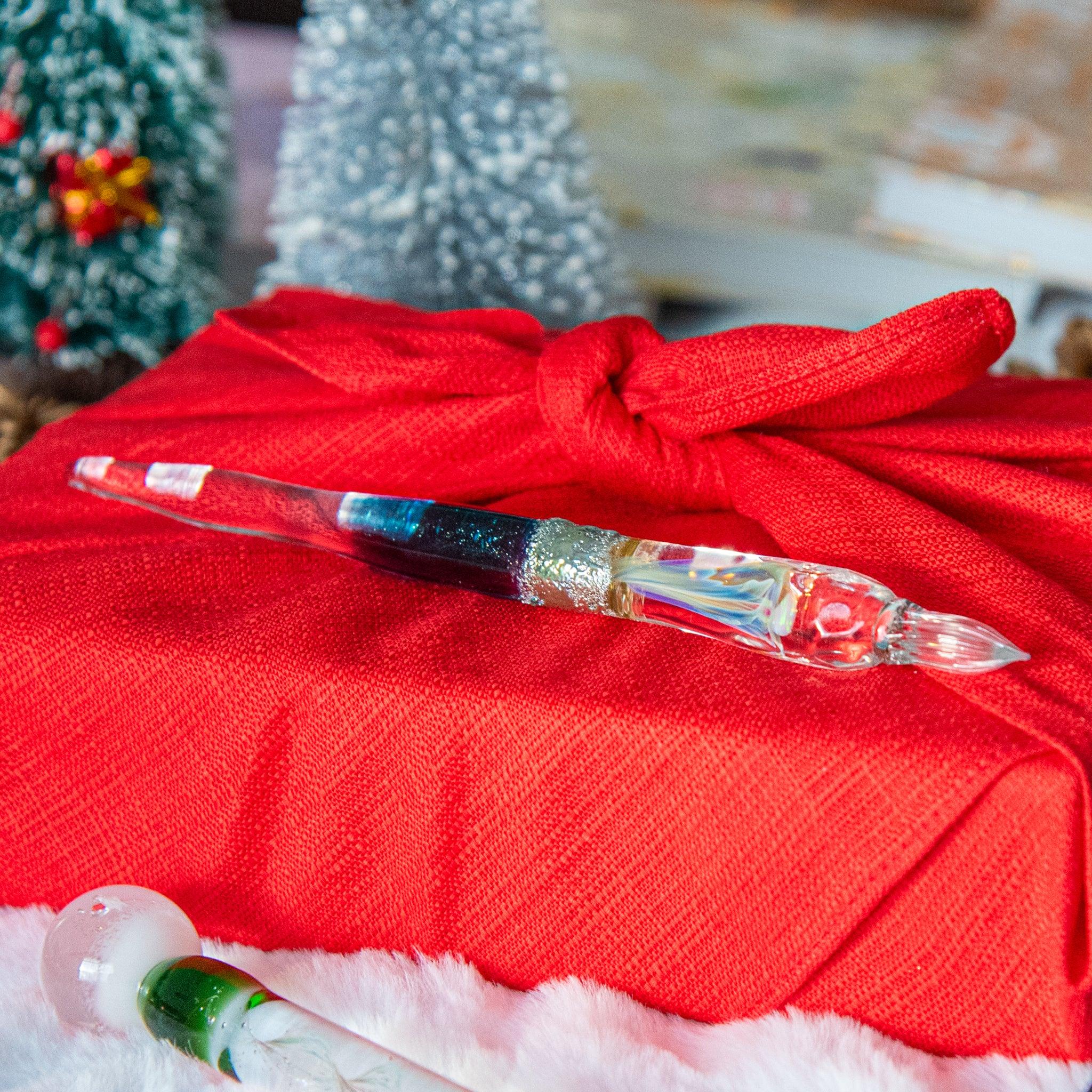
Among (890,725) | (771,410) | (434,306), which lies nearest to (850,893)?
(890,725)

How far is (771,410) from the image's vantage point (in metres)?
0.49

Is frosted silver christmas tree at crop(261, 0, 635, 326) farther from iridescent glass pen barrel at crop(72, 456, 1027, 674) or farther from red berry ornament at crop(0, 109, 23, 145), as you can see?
iridescent glass pen barrel at crop(72, 456, 1027, 674)

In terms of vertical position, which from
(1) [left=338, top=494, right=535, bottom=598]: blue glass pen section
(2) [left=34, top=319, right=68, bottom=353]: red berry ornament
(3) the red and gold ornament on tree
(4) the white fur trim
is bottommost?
(4) the white fur trim

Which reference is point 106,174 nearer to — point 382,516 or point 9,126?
point 9,126

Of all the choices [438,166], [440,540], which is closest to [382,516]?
[440,540]

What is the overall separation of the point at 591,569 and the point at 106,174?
2.36 feet

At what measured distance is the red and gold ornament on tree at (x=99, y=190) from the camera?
95cm

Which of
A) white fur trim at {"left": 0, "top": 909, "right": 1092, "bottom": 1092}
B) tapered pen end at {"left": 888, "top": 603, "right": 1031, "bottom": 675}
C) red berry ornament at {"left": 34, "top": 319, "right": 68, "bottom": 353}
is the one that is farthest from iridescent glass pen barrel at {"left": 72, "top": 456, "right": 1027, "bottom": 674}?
red berry ornament at {"left": 34, "top": 319, "right": 68, "bottom": 353}

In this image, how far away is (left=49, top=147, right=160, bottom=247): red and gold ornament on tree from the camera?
95 cm

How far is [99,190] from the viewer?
0.96 m

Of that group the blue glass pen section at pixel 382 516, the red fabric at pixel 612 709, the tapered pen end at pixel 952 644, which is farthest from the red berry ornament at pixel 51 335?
the tapered pen end at pixel 952 644

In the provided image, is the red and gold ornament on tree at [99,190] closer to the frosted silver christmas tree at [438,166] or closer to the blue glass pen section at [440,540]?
the frosted silver christmas tree at [438,166]

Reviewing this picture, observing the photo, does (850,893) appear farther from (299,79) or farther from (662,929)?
(299,79)

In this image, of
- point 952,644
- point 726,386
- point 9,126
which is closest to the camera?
point 952,644
